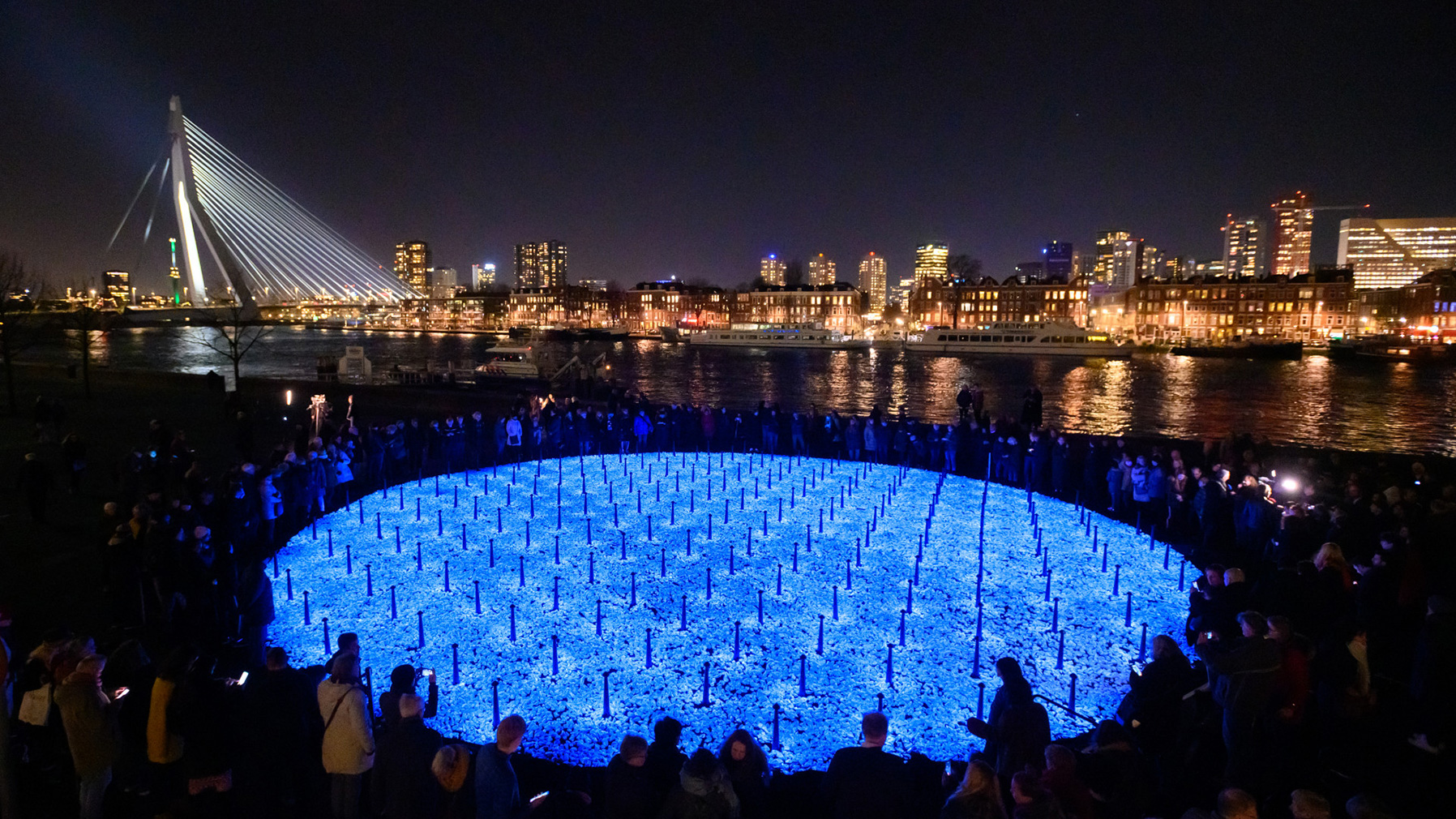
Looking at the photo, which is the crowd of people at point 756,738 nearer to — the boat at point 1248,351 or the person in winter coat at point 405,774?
the person in winter coat at point 405,774

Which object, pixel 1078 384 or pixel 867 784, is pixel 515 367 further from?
pixel 867 784

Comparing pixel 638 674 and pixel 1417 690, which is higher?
pixel 1417 690

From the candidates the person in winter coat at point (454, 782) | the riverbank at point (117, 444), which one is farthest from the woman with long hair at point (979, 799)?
the riverbank at point (117, 444)

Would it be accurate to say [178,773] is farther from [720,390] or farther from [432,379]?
[720,390]

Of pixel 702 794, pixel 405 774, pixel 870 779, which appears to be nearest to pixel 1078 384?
pixel 870 779

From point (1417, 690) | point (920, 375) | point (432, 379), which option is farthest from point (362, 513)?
point (920, 375)

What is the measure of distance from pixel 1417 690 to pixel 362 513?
16.3 m

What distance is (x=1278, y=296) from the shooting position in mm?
135750

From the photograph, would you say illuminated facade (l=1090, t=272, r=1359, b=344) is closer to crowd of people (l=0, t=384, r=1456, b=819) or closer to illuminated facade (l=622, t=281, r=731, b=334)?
illuminated facade (l=622, t=281, r=731, b=334)

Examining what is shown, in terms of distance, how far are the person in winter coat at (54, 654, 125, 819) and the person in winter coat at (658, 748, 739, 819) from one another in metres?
4.03

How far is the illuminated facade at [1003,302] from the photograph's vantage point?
149125mm

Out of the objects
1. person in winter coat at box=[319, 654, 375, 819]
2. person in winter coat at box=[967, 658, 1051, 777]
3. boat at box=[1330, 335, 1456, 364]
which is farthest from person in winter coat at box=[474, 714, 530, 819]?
boat at box=[1330, 335, 1456, 364]

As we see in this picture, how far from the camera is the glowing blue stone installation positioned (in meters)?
7.97

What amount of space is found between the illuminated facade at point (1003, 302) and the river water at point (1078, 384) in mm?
43290
